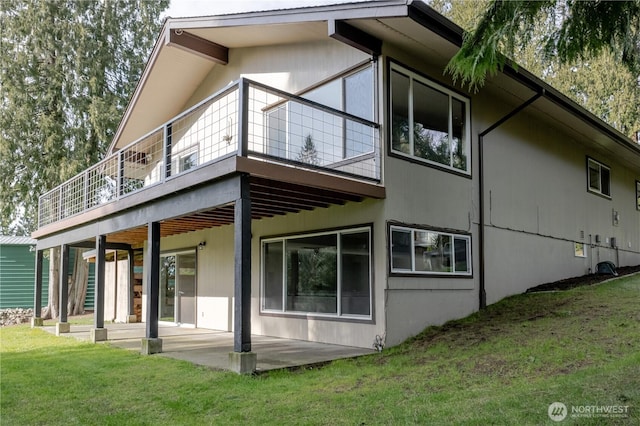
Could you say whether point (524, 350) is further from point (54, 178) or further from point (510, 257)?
point (54, 178)

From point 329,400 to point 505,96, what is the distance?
26.1 feet

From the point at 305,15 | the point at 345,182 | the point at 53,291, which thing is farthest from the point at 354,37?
the point at 53,291

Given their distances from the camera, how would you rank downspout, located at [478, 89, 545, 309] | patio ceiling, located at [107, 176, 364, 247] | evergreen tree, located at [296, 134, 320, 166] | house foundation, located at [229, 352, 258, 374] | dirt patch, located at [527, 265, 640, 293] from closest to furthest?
house foundation, located at [229, 352, 258, 374], patio ceiling, located at [107, 176, 364, 247], evergreen tree, located at [296, 134, 320, 166], downspout, located at [478, 89, 545, 309], dirt patch, located at [527, 265, 640, 293]

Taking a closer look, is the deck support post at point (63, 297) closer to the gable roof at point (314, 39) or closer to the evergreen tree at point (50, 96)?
the gable roof at point (314, 39)

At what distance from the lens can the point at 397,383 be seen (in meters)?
5.66

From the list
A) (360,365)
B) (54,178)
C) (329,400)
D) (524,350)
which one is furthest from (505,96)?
(54,178)

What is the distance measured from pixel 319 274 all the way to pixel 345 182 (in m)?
2.40

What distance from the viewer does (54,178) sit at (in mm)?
18109

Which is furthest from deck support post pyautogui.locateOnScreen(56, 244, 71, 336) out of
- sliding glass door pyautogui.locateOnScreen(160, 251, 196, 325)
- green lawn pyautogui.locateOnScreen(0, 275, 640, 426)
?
green lawn pyautogui.locateOnScreen(0, 275, 640, 426)

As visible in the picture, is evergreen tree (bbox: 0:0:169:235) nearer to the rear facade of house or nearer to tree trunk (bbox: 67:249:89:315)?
tree trunk (bbox: 67:249:89:315)

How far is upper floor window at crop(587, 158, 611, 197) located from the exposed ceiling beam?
10.4m

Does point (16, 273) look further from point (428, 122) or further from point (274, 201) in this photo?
point (428, 122)

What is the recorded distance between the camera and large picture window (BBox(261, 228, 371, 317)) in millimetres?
8414

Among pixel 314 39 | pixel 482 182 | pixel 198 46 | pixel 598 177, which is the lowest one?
pixel 482 182
